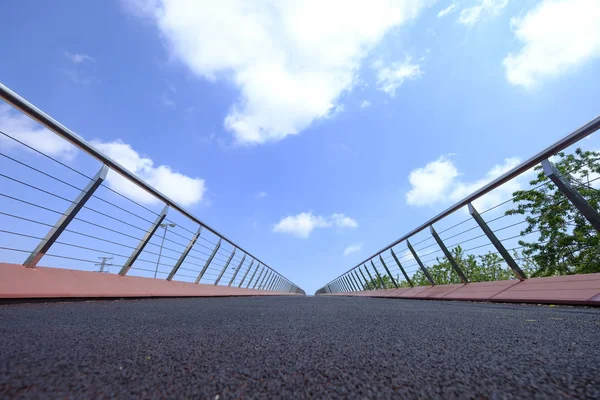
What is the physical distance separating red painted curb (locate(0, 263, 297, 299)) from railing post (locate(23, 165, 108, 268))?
0.11 metres

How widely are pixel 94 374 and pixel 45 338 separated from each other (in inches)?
25.1

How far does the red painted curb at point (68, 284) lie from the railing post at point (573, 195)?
452 centimetres

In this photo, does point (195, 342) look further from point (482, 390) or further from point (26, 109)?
point (26, 109)

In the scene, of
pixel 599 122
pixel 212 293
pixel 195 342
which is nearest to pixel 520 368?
pixel 195 342

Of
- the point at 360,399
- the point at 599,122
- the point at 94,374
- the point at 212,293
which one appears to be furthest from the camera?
the point at 212,293

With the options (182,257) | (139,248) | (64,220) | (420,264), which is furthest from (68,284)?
(420,264)

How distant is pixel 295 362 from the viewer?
3.08ft

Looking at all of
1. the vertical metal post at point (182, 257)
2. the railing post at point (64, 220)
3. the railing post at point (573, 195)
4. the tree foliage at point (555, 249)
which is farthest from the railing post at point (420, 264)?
the railing post at point (64, 220)

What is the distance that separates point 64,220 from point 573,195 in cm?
456

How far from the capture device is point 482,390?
702 mm

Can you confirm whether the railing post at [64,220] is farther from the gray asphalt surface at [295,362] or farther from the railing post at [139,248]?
the gray asphalt surface at [295,362]

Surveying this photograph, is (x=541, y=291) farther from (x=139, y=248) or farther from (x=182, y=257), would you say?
(x=182, y=257)

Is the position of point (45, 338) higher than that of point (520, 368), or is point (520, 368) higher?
point (45, 338)

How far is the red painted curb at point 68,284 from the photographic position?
2.50 meters
